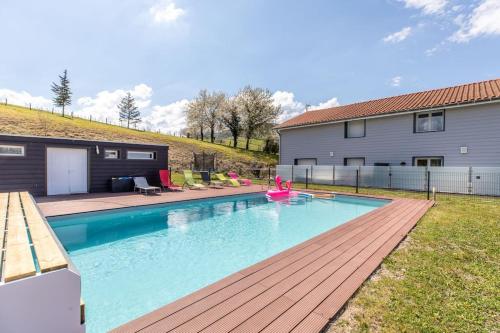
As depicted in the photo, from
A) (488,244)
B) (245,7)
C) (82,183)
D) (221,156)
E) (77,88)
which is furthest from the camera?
(77,88)

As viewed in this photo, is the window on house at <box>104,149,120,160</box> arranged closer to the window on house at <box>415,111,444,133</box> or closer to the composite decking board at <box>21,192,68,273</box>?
the composite decking board at <box>21,192,68,273</box>

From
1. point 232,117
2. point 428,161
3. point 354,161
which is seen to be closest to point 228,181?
point 354,161

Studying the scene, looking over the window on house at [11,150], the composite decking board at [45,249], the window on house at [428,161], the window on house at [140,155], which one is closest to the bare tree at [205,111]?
the window on house at [140,155]

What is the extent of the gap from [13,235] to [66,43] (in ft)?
41.1

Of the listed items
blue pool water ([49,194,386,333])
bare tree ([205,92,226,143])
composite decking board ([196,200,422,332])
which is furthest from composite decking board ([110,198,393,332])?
bare tree ([205,92,226,143])

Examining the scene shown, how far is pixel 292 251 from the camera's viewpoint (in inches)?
158

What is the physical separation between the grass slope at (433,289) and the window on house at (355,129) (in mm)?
11204

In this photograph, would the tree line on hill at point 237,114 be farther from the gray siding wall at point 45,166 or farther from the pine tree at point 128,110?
the gray siding wall at point 45,166

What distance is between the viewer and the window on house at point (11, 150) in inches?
350

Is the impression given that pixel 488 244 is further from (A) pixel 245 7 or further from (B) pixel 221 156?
(B) pixel 221 156

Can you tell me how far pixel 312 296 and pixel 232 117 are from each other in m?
36.7

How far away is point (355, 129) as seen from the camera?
52.0 ft

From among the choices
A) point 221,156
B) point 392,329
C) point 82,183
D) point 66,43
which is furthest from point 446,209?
point 221,156

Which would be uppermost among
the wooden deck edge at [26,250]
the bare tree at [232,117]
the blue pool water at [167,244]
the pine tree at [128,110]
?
the pine tree at [128,110]
